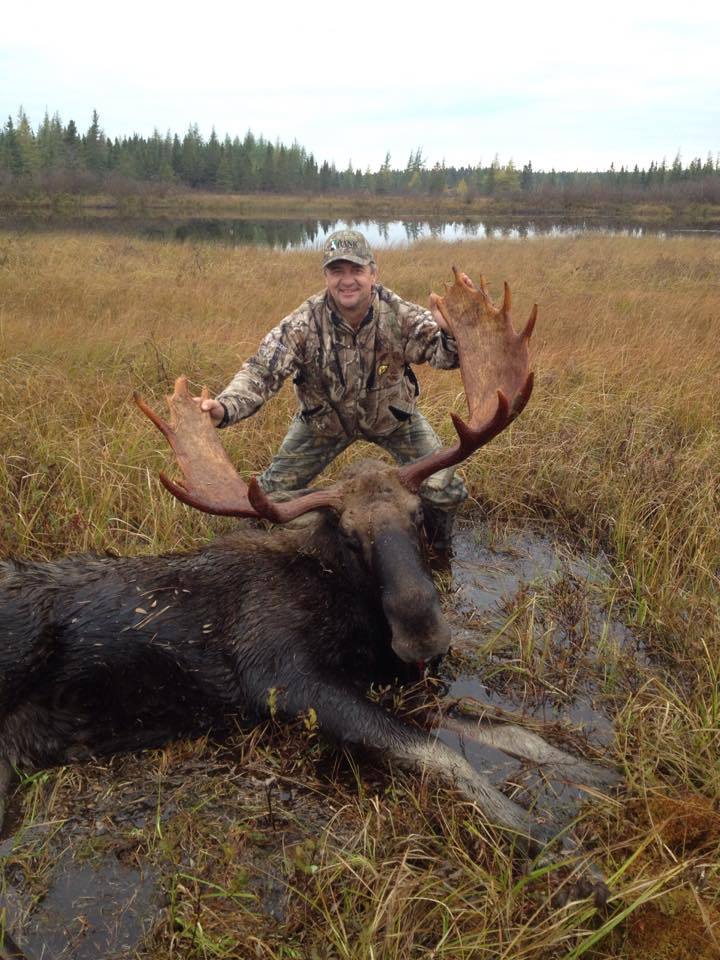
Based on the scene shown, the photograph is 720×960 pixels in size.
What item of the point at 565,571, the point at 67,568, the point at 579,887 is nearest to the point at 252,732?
the point at 67,568

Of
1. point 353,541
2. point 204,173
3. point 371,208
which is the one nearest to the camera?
point 353,541

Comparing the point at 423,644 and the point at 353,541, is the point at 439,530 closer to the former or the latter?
the point at 353,541

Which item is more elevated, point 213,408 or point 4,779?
point 213,408

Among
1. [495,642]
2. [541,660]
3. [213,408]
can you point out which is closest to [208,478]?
[213,408]

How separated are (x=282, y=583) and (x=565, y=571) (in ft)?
5.97

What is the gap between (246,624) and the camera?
3303 mm

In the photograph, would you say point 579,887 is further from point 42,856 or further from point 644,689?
point 42,856

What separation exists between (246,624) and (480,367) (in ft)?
5.68

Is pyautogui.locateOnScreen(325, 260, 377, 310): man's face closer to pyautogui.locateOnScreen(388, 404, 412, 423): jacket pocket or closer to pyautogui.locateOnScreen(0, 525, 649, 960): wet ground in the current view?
pyautogui.locateOnScreen(388, 404, 412, 423): jacket pocket

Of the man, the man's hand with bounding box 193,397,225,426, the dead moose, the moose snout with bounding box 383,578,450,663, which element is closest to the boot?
the man

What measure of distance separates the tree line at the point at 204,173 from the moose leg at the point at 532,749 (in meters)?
61.8

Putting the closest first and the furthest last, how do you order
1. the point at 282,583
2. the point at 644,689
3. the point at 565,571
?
the point at 644,689, the point at 282,583, the point at 565,571

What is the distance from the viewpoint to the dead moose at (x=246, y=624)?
301 centimetres

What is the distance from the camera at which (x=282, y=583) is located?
3.43 meters
